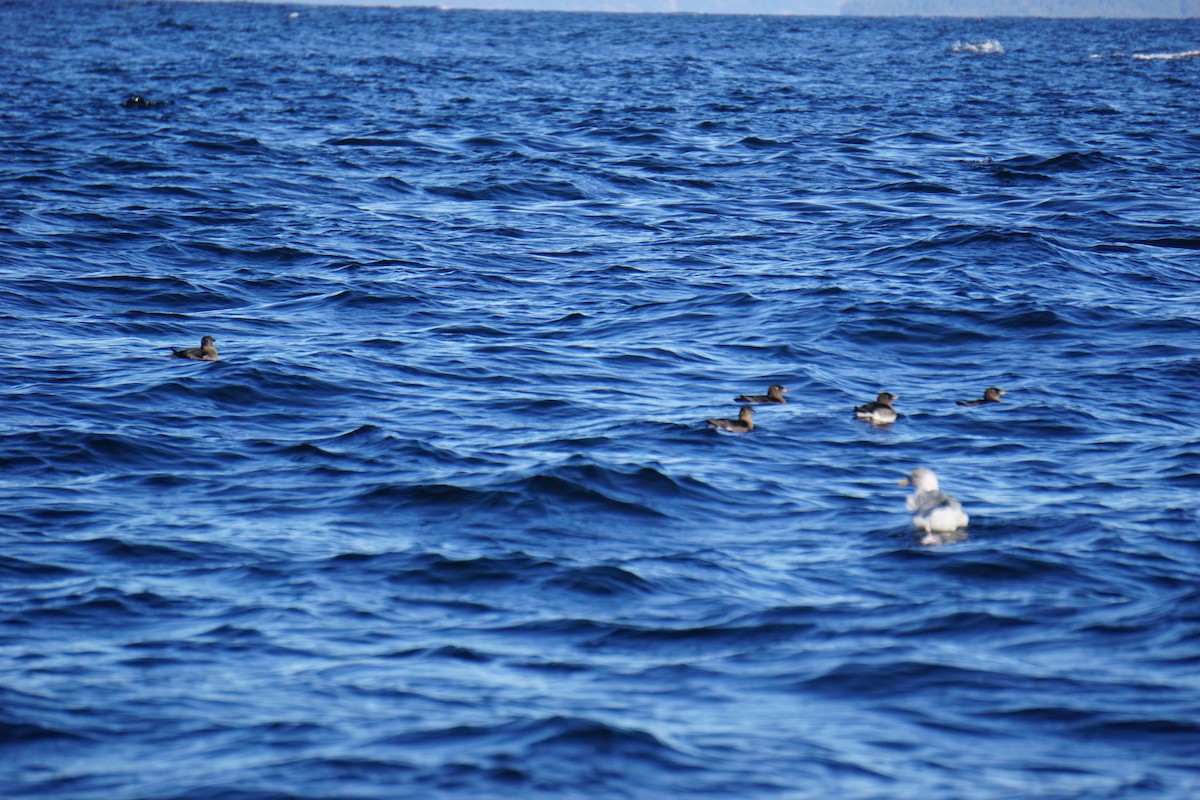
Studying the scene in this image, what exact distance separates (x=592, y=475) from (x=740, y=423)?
2355 mm

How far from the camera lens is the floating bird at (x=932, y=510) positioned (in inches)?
459

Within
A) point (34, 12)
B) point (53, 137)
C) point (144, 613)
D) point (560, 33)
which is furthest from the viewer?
point (34, 12)

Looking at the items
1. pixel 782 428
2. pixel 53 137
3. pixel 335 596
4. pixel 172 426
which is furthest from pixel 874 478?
pixel 53 137

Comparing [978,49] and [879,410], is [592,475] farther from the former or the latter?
[978,49]

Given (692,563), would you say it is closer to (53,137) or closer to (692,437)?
(692,437)

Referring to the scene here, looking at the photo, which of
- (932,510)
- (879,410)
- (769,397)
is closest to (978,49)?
(769,397)

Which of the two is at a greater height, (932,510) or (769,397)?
(932,510)

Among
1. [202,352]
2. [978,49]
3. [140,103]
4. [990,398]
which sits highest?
[978,49]

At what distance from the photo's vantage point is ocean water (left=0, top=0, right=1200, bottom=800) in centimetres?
876

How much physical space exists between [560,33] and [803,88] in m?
53.4

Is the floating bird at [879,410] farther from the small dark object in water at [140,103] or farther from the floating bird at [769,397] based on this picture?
the small dark object in water at [140,103]

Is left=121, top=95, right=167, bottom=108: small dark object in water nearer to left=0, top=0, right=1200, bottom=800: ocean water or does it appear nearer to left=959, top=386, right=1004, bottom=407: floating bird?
left=0, top=0, right=1200, bottom=800: ocean water

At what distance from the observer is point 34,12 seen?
114312 millimetres

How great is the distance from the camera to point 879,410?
1528 centimetres
